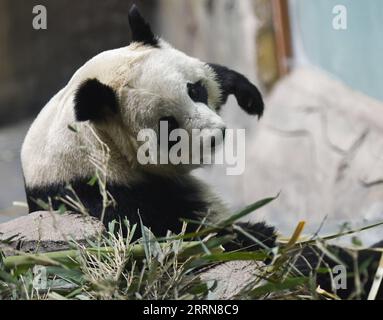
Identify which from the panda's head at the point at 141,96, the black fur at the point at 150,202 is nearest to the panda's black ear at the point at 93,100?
the panda's head at the point at 141,96

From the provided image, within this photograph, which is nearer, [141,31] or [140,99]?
[140,99]

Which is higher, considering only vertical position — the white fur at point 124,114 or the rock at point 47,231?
the white fur at point 124,114

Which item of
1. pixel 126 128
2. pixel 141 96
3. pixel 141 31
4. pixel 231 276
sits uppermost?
pixel 141 31

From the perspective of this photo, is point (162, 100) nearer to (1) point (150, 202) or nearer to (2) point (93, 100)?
(2) point (93, 100)

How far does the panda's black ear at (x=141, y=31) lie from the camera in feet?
8.08

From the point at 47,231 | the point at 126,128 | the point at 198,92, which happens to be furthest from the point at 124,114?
the point at 47,231

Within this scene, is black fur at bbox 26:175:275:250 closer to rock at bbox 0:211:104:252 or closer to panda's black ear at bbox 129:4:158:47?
rock at bbox 0:211:104:252

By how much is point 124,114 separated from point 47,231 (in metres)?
0.45

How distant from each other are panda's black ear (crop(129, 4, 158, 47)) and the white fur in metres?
0.07

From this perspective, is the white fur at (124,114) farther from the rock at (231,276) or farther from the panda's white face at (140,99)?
the rock at (231,276)

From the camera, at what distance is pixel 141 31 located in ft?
8.10

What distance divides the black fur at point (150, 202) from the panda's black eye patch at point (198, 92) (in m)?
0.30

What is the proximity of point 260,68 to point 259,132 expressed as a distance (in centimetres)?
74
